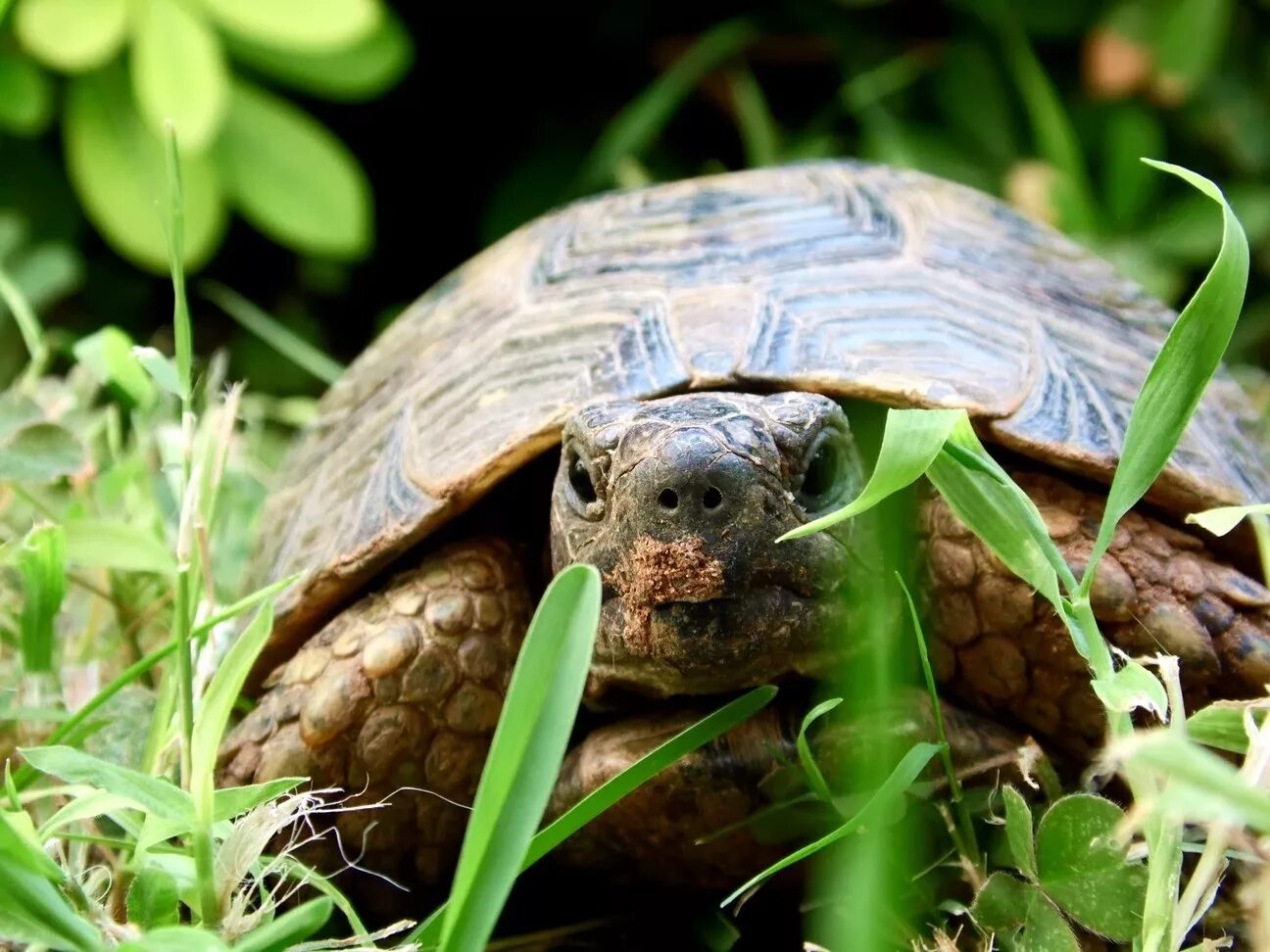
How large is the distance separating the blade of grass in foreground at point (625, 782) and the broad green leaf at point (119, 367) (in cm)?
98

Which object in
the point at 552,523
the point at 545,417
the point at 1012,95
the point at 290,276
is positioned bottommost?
the point at 290,276

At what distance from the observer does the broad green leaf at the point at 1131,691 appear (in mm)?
1079

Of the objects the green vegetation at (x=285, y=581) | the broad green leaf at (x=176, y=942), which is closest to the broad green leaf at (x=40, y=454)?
the green vegetation at (x=285, y=581)

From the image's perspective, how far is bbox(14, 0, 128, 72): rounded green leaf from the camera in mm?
3326

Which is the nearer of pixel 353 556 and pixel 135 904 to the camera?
pixel 135 904

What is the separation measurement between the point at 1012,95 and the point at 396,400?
327 centimetres

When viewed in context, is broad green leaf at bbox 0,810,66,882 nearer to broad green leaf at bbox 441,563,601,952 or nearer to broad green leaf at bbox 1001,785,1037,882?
broad green leaf at bbox 441,563,601,952

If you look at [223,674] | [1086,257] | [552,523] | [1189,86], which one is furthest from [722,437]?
[1189,86]

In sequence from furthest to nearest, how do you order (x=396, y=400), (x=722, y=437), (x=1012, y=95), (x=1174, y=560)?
(x=1012, y=95), (x=396, y=400), (x=1174, y=560), (x=722, y=437)

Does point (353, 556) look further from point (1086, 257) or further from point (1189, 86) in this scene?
point (1189, 86)

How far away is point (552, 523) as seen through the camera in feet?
5.40

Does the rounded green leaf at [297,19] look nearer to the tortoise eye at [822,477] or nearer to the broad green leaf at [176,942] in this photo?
the tortoise eye at [822,477]

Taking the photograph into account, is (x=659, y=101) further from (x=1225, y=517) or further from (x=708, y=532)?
(x=1225, y=517)

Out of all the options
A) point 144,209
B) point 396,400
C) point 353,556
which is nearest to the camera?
point 353,556
